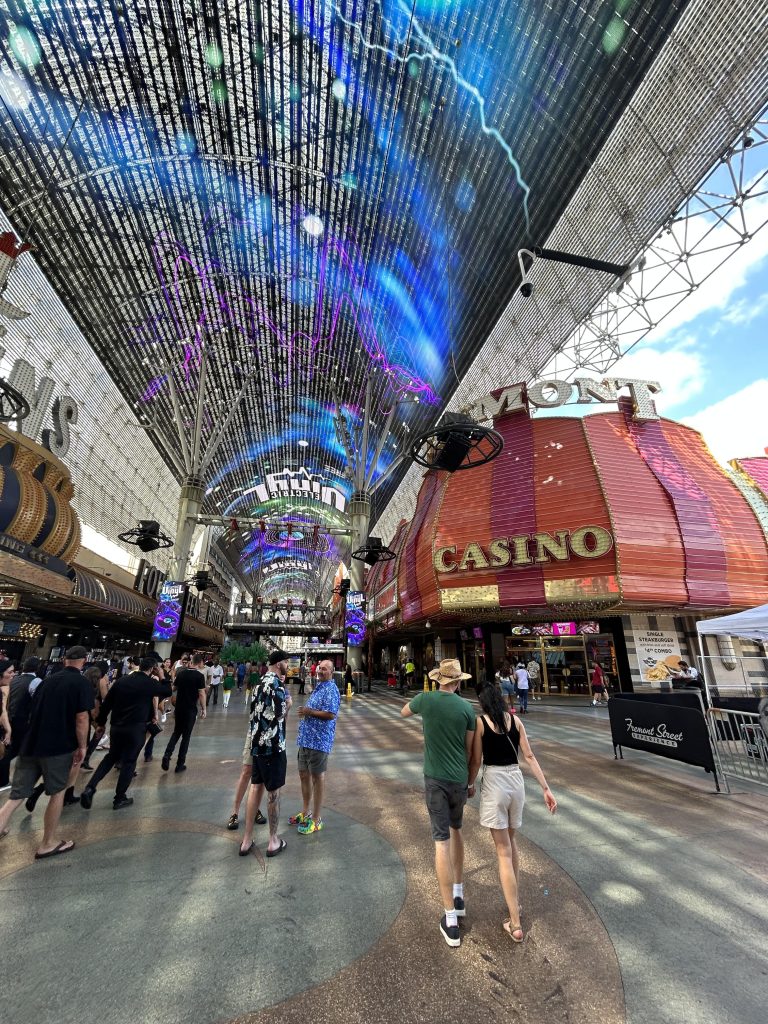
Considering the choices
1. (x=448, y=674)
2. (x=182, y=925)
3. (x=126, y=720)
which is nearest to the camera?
(x=182, y=925)

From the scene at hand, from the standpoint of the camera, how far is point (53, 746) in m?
4.27

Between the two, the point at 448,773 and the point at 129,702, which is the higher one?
the point at 129,702

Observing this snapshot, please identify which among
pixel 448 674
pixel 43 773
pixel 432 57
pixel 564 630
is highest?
pixel 432 57

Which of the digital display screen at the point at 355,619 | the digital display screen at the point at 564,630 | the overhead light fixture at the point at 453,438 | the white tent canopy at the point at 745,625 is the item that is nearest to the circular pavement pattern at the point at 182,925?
the overhead light fixture at the point at 453,438

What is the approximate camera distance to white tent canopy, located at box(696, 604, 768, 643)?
7867 millimetres

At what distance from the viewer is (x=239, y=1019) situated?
227 centimetres

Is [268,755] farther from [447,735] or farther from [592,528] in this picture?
[592,528]

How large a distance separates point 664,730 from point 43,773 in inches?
361

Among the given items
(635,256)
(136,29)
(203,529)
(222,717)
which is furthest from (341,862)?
(203,529)

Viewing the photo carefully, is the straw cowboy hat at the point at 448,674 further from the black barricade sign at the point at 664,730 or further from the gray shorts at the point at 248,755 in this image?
the black barricade sign at the point at 664,730

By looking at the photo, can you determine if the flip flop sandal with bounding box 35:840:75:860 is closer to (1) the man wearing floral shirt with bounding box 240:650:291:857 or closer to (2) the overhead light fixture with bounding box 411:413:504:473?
(1) the man wearing floral shirt with bounding box 240:650:291:857

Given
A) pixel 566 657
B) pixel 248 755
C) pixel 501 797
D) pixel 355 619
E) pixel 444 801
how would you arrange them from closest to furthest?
pixel 501 797 → pixel 444 801 → pixel 248 755 → pixel 566 657 → pixel 355 619

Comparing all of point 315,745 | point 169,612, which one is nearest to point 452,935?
point 315,745

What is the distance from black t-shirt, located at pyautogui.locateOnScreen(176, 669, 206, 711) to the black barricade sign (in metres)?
8.07
